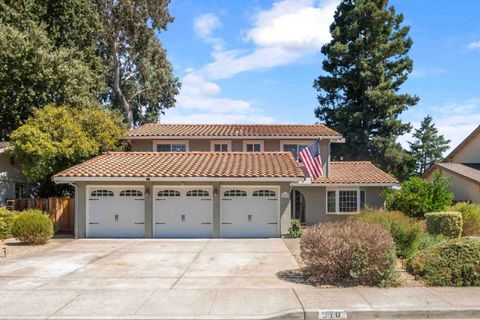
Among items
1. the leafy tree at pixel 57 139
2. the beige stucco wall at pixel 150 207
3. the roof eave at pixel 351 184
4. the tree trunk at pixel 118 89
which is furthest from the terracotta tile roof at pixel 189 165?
the tree trunk at pixel 118 89

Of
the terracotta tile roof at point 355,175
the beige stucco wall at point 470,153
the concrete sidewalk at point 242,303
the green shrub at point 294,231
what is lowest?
the green shrub at point 294,231

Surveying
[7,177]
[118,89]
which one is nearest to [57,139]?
[7,177]

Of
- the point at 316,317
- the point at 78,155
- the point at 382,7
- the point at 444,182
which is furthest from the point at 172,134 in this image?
the point at 382,7

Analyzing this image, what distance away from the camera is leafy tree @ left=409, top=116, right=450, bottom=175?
6300 cm

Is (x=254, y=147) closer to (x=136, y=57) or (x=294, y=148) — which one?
(x=294, y=148)

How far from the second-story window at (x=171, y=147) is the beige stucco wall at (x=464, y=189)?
15.0 m

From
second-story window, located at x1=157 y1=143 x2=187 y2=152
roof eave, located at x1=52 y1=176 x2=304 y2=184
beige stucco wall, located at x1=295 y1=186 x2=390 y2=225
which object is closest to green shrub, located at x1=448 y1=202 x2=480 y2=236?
roof eave, located at x1=52 y1=176 x2=304 y2=184

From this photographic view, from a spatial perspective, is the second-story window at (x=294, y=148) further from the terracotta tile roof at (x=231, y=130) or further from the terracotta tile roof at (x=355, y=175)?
the terracotta tile roof at (x=355, y=175)

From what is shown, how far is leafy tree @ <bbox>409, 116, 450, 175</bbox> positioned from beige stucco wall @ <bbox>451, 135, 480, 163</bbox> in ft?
105

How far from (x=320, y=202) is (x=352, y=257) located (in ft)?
50.7

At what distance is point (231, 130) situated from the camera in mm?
28438

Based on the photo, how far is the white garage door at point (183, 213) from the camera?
2080cm

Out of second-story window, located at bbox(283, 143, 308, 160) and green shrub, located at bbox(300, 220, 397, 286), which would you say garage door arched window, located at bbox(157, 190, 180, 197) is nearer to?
second-story window, located at bbox(283, 143, 308, 160)

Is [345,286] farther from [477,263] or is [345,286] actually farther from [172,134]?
[172,134]
